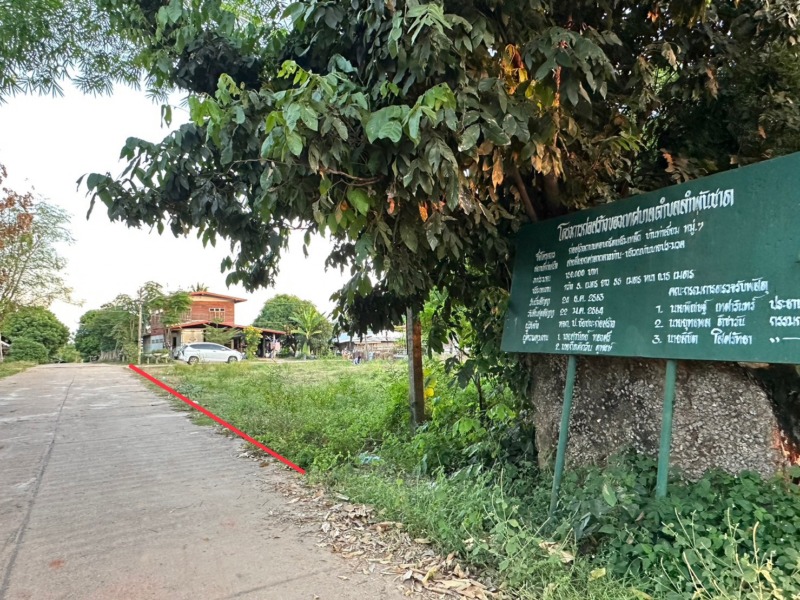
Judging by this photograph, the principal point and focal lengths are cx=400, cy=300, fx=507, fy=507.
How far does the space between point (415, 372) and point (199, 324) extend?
39899 millimetres

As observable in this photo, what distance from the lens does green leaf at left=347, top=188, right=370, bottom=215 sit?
2840mm

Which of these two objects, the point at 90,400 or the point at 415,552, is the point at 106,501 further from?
the point at 90,400

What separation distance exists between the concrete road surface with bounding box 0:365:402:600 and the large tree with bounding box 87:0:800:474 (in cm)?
181

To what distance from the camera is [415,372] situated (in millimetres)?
6609

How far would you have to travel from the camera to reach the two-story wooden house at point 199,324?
137 feet

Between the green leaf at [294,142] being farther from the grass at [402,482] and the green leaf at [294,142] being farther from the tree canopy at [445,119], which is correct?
the grass at [402,482]

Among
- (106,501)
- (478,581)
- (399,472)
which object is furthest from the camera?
(399,472)

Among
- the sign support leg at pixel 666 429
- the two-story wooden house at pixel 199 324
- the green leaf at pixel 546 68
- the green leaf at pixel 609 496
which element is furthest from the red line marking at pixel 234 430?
the two-story wooden house at pixel 199 324

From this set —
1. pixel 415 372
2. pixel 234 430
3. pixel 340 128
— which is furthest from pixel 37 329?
pixel 340 128

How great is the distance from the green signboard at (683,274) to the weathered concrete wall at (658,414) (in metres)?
0.51

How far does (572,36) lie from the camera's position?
2758mm

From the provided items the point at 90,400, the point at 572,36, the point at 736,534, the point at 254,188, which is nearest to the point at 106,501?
the point at 254,188

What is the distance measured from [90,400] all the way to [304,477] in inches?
384

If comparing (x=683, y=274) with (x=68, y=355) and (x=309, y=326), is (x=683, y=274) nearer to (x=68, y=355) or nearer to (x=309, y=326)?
(x=309, y=326)
